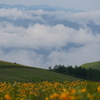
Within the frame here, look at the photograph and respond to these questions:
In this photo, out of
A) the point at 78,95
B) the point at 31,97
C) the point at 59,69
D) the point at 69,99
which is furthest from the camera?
the point at 59,69

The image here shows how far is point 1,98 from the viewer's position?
9.02 metres

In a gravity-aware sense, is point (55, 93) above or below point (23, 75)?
below

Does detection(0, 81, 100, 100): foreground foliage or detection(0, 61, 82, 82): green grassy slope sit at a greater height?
detection(0, 61, 82, 82): green grassy slope

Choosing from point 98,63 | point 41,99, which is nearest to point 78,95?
point 41,99

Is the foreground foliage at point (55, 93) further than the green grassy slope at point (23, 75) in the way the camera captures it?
No

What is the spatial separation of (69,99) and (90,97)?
0.58 meters

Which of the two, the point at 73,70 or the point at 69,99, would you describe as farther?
the point at 73,70

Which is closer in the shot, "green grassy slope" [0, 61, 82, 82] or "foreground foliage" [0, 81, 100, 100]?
"foreground foliage" [0, 81, 100, 100]

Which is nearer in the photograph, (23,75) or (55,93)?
(55,93)

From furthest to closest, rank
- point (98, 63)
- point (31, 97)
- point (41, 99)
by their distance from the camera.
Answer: point (98, 63), point (41, 99), point (31, 97)

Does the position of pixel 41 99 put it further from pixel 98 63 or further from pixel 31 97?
pixel 98 63

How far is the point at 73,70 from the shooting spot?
102250mm

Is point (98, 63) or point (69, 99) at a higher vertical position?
point (98, 63)

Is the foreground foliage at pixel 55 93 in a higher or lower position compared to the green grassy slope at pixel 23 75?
lower
